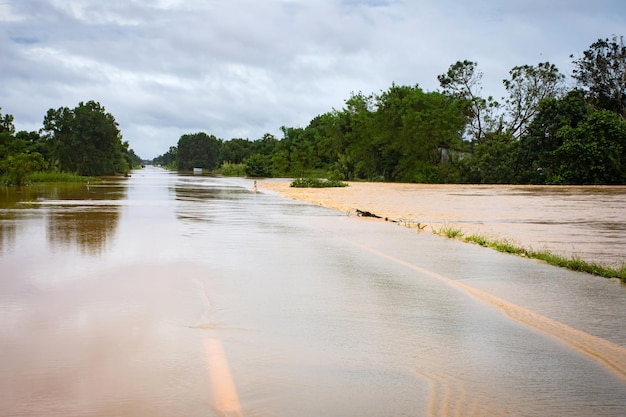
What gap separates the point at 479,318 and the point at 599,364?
1548 mm

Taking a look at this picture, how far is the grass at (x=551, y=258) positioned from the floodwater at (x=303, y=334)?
25 centimetres

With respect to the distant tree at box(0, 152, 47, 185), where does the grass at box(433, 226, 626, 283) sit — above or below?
below

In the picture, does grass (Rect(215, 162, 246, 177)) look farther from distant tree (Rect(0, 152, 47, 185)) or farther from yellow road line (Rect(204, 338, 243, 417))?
yellow road line (Rect(204, 338, 243, 417))

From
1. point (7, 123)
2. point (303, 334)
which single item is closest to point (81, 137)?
point (7, 123)

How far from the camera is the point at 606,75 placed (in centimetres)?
6269

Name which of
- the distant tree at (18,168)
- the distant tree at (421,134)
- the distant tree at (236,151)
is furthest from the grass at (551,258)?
the distant tree at (236,151)

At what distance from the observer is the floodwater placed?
4.04 meters

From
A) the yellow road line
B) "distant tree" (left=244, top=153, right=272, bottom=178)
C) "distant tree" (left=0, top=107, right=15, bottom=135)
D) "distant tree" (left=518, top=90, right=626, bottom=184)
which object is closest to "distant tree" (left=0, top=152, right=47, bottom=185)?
"distant tree" (left=0, top=107, right=15, bottom=135)

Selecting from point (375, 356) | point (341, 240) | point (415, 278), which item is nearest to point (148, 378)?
point (375, 356)

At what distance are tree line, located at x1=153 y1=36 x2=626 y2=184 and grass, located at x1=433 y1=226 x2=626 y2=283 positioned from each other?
4120cm

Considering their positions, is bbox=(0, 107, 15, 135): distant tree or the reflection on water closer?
the reflection on water

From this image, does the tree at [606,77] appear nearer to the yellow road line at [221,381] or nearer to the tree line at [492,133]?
the tree line at [492,133]

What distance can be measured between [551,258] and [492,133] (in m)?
60.2

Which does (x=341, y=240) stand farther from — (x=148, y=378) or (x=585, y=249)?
(x=148, y=378)
